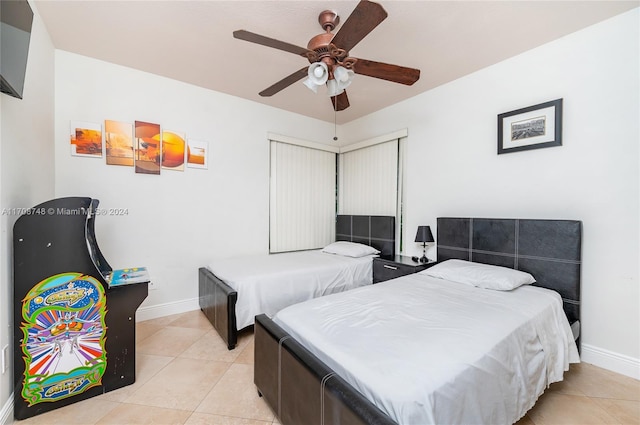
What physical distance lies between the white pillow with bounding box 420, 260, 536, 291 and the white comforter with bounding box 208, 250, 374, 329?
0.97m

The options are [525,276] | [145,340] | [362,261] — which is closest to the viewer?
[525,276]

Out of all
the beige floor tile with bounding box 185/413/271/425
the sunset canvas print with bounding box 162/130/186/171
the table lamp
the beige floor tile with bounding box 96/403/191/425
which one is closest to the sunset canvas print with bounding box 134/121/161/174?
the sunset canvas print with bounding box 162/130/186/171

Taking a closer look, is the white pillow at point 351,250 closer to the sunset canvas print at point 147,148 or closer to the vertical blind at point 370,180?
the vertical blind at point 370,180

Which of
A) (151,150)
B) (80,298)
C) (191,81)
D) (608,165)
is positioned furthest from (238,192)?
(608,165)

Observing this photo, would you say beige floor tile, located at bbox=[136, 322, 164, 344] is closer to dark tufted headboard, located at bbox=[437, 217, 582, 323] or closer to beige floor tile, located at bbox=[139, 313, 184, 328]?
beige floor tile, located at bbox=[139, 313, 184, 328]

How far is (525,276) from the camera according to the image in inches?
86.0

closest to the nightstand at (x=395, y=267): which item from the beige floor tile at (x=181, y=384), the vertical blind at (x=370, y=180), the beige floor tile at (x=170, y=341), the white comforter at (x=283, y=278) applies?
the white comforter at (x=283, y=278)

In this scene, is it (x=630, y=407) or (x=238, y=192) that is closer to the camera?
(x=630, y=407)

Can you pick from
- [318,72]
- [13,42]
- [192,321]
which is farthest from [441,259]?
[13,42]

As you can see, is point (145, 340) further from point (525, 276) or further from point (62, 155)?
point (525, 276)

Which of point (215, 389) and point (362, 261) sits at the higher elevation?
point (362, 261)

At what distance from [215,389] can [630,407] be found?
2.68 m

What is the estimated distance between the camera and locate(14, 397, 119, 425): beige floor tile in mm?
1576

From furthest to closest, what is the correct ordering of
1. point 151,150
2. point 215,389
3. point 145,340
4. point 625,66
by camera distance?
point 151,150, point 145,340, point 625,66, point 215,389
